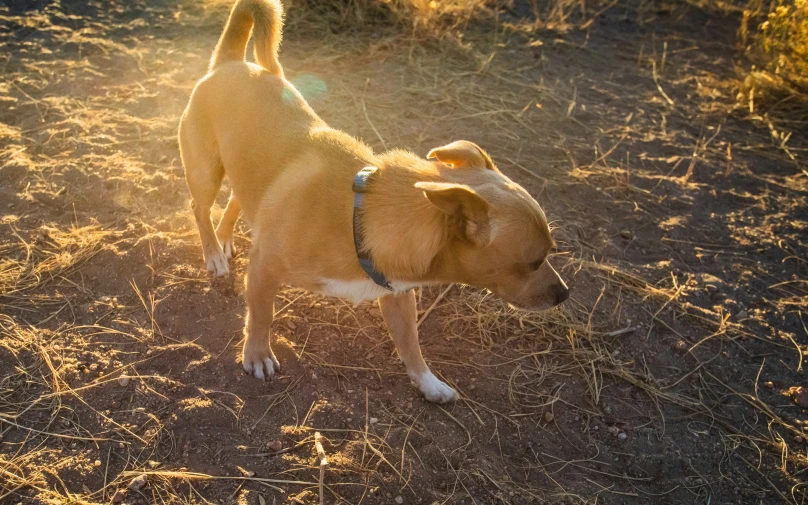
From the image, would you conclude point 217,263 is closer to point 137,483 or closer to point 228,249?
point 228,249

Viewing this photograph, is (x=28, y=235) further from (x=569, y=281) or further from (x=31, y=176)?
(x=569, y=281)

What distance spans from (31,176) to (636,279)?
15.5 feet

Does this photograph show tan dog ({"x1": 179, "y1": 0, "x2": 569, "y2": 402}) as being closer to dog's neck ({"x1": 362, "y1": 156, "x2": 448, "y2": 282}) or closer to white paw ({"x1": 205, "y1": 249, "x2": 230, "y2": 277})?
dog's neck ({"x1": 362, "y1": 156, "x2": 448, "y2": 282})

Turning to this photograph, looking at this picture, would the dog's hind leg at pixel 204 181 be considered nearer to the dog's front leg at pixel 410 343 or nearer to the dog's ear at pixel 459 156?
the dog's front leg at pixel 410 343

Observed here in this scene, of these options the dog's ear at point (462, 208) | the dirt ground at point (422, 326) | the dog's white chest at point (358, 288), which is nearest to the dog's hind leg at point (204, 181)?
the dirt ground at point (422, 326)

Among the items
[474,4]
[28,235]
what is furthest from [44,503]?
[474,4]

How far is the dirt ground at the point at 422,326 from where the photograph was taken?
2.94m

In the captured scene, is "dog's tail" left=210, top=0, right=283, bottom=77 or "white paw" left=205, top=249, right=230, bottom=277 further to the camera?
"white paw" left=205, top=249, right=230, bottom=277

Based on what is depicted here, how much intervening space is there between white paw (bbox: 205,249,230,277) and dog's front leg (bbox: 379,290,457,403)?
4.18ft

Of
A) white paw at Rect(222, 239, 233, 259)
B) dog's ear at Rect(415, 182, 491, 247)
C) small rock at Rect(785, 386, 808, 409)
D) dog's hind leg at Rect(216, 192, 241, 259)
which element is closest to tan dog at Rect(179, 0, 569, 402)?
dog's ear at Rect(415, 182, 491, 247)

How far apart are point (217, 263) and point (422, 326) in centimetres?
146

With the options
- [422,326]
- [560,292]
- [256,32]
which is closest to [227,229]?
[256,32]

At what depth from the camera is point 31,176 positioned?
458cm

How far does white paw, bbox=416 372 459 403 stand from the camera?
336cm
